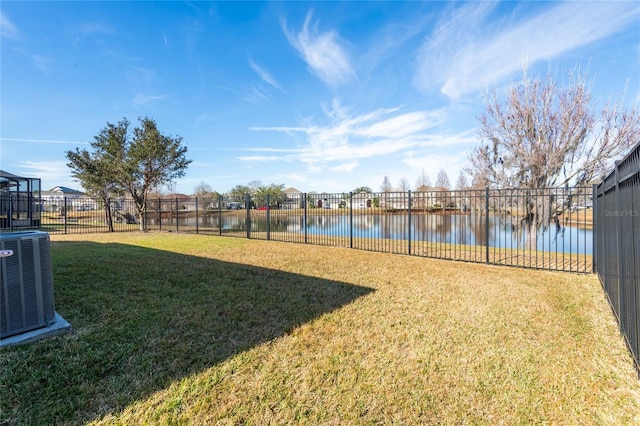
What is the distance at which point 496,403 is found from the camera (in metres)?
1.86

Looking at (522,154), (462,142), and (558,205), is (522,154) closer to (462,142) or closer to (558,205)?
(558,205)

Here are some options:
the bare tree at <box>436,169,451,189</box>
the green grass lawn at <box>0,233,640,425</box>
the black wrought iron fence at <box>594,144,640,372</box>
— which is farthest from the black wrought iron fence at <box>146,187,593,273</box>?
the bare tree at <box>436,169,451,189</box>

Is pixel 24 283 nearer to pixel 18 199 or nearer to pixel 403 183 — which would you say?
pixel 18 199

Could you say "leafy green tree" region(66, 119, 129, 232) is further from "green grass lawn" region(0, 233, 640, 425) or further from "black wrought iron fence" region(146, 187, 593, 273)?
"green grass lawn" region(0, 233, 640, 425)

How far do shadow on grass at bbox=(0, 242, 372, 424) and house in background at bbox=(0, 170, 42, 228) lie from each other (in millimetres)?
7755

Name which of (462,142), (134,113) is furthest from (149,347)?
(134,113)

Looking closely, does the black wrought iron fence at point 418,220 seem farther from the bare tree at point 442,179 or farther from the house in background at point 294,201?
the bare tree at point 442,179

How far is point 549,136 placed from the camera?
8875mm

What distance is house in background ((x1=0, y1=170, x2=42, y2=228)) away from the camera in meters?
10.2

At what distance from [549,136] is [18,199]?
19440 millimetres

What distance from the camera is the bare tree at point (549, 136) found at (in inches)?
328

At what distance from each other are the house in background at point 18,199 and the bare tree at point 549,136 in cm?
1731

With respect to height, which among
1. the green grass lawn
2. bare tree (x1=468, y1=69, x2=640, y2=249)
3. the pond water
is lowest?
the green grass lawn

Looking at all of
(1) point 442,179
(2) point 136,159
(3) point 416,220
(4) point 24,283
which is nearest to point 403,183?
(1) point 442,179
